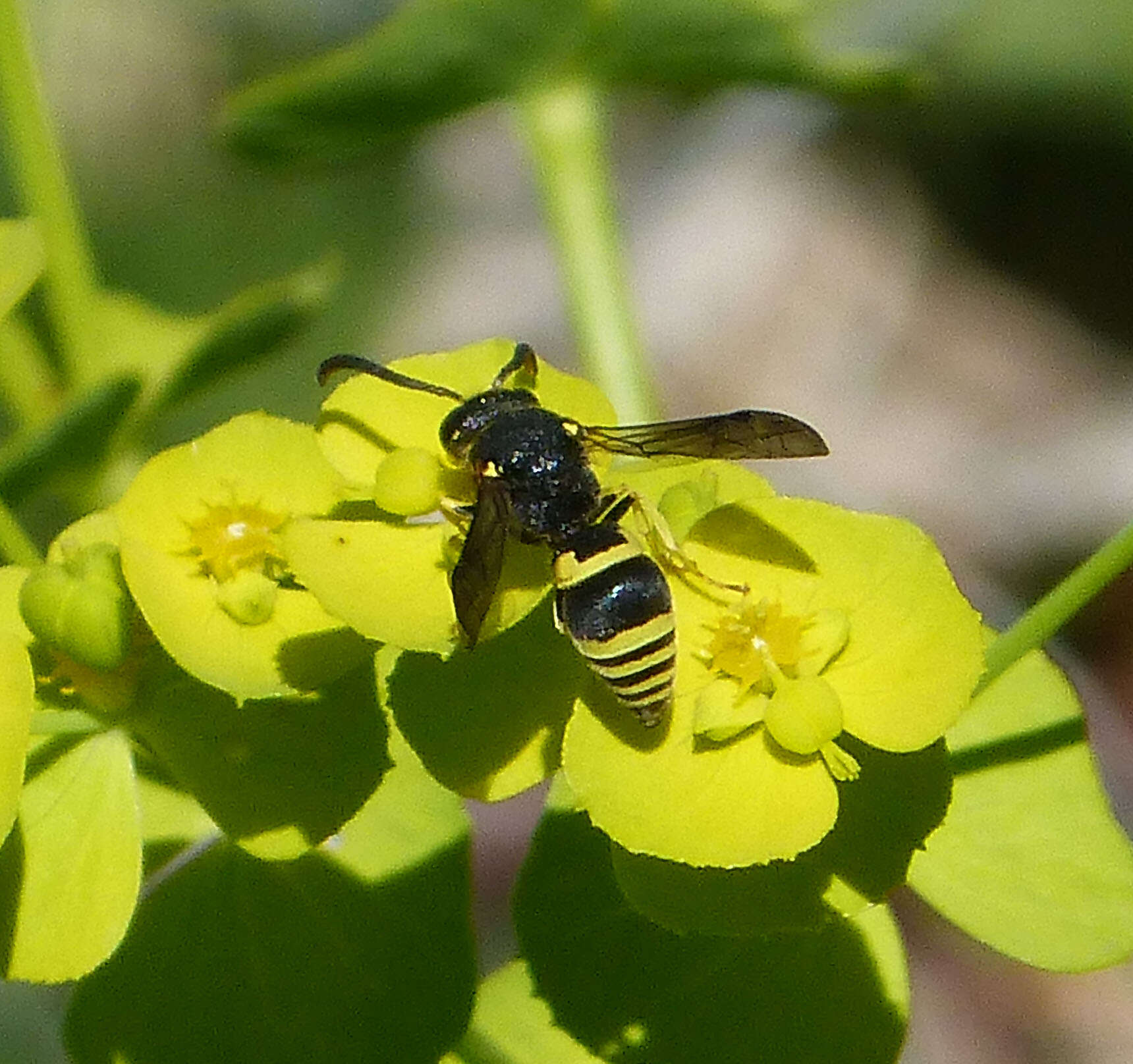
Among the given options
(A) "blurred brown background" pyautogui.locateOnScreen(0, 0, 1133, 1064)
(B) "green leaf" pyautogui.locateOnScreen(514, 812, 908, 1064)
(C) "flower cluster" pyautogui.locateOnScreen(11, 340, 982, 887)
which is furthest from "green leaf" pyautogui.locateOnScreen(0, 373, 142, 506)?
(A) "blurred brown background" pyautogui.locateOnScreen(0, 0, 1133, 1064)

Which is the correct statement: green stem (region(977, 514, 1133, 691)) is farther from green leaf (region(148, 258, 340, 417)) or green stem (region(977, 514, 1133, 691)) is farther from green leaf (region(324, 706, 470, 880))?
green leaf (region(148, 258, 340, 417))

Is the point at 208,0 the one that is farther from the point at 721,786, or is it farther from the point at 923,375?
the point at 721,786

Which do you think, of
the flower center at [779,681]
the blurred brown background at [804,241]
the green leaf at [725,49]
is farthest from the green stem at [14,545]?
the blurred brown background at [804,241]

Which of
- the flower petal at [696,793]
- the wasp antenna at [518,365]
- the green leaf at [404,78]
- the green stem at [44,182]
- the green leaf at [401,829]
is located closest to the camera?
the flower petal at [696,793]

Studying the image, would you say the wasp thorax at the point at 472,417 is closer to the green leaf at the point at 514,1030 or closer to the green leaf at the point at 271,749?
the green leaf at the point at 271,749

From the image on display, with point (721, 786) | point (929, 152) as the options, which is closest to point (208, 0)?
point (929, 152)

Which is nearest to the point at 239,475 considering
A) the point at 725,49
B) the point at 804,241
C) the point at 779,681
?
the point at 779,681

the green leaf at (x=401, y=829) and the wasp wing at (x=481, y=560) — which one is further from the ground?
the wasp wing at (x=481, y=560)
